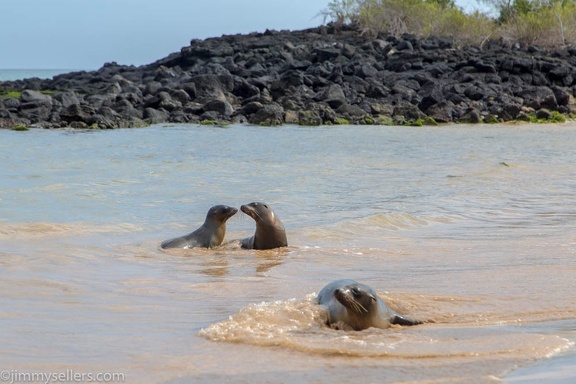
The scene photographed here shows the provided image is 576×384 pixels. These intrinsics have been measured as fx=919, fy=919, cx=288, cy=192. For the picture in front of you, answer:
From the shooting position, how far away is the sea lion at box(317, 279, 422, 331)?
5.25m

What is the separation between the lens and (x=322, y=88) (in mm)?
32562

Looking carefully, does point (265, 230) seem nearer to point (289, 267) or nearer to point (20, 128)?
point (289, 267)

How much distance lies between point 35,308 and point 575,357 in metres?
3.26

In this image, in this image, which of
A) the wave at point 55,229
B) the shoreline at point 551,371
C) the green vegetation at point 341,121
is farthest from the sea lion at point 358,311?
the green vegetation at point 341,121

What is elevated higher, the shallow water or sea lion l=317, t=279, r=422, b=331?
sea lion l=317, t=279, r=422, b=331

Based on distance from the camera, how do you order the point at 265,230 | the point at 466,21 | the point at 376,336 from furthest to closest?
the point at 466,21 → the point at 265,230 → the point at 376,336

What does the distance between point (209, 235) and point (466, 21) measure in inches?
1606

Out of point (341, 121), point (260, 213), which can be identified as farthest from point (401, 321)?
point (341, 121)

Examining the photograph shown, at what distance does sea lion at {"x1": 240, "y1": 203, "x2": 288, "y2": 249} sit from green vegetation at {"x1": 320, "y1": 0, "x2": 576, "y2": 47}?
36580mm

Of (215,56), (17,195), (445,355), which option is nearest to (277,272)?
(445,355)

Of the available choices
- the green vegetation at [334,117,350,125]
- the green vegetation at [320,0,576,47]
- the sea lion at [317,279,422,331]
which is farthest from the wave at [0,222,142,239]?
the green vegetation at [320,0,576,47]

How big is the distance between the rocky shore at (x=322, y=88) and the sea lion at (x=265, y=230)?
56.9 feet

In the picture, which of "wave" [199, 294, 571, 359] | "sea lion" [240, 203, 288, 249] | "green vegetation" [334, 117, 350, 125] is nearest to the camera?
"wave" [199, 294, 571, 359]

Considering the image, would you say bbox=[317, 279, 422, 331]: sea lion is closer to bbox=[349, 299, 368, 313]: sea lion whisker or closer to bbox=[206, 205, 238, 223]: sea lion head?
bbox=[349, 299, 368, 313]: sea lion whisker
